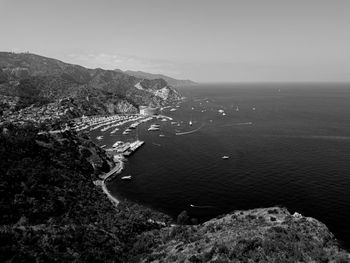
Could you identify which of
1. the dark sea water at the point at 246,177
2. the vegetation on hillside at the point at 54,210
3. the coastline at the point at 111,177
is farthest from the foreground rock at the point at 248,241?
the coastline at the point at 111,177

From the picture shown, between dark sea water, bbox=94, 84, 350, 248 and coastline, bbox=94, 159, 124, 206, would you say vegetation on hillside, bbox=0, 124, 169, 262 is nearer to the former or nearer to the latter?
coastline, bbox=94, 159, 124, 206

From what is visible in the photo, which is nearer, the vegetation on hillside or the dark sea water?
the vegetation on hillside

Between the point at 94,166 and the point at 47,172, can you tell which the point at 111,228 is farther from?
the point at 94,166

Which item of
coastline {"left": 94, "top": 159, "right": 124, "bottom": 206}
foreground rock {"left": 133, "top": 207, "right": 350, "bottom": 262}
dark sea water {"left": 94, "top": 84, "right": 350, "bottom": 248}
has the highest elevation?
foreground rock {"left": 133, "top": 207, "right": 350, "bottom": 262}

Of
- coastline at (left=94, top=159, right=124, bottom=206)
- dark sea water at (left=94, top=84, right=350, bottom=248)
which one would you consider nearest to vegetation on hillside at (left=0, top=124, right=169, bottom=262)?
coastline at (left=94, top=159, right=124, bottom=206)

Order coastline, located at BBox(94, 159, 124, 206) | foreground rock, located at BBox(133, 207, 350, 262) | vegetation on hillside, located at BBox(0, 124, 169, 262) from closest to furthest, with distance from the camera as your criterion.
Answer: foreground rock, located at BBox(133, 207, 350, 262) → vegetation on hillside, located at BBox(0, 124, 169, 262) → coastline, located at BBox(94, 159, 124, 206)

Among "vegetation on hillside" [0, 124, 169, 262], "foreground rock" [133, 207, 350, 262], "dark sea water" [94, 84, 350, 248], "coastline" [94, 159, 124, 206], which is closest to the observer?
"foreground rock" [133, 207, 350, 262]

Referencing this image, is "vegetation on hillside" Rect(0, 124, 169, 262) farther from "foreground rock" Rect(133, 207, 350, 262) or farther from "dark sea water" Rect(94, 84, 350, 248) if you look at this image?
"dark sea water" Rect(94, 84, 350, 248)

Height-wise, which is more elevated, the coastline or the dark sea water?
the dark sea water
